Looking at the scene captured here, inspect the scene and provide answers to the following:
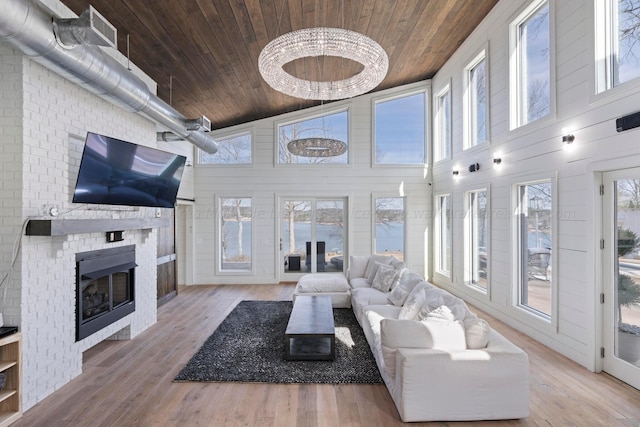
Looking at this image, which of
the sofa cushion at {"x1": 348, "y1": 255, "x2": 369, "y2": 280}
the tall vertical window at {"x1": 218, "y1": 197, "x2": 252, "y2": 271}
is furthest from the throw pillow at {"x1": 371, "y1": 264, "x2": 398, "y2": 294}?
the tall vertical window at {"x1": 218, "y1": 197, "x2": 252, "y2": 271}

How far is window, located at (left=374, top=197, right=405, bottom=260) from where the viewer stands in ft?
25.3

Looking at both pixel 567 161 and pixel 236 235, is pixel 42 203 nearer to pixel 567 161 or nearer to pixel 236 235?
pixel 236 235

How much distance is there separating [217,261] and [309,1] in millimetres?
5726

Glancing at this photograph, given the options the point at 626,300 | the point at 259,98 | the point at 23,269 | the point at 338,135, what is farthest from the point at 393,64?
the point at 23,269

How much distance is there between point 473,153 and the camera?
5.74 metres

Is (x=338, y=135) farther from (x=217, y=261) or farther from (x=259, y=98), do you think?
(x=217, y=261)

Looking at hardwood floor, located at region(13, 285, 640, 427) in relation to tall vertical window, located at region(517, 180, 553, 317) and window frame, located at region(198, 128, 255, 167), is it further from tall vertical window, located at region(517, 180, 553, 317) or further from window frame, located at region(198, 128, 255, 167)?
window frame, located at region(198, 128, 255, 167)

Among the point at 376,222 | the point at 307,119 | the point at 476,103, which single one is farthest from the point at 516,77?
the point at 307,119

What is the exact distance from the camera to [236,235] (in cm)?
773

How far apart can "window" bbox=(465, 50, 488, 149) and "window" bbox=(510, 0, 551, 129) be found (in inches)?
27.0

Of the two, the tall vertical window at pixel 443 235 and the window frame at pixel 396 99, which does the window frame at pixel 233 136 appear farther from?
the tall vertical window at pixel 443 235

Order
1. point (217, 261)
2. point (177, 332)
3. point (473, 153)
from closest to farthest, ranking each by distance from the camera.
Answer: point (177, 332) → point (473, 153) → point (217, 261)

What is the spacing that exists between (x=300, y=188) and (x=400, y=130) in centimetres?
274

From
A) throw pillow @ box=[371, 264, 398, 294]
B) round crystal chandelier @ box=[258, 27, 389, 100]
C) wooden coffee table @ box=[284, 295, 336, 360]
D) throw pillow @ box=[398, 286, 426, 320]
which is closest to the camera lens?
round crystal chandelier @ box=[258, 27, 389, 100]
